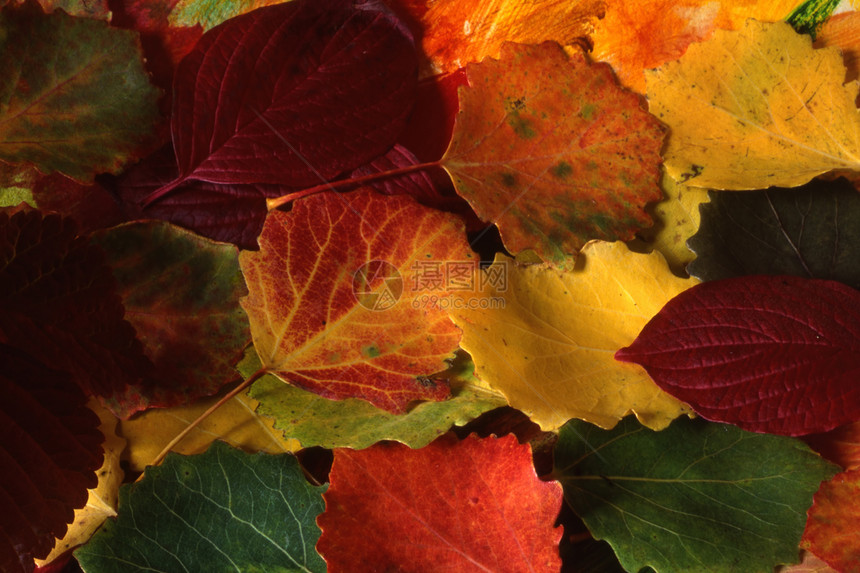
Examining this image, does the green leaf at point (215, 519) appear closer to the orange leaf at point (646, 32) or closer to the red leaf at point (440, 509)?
the red leaf at point (440, 509)

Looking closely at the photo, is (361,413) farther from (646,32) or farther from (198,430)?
(646,32)

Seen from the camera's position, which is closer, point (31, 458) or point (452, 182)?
point (31, 458)

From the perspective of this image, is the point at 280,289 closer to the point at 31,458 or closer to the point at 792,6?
the point at 31,458

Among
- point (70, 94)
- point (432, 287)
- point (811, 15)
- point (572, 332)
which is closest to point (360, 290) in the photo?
point (432, 287)

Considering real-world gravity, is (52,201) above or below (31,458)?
above

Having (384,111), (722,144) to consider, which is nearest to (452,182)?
(384,111)

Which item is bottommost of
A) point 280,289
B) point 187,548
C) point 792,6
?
point 187,548

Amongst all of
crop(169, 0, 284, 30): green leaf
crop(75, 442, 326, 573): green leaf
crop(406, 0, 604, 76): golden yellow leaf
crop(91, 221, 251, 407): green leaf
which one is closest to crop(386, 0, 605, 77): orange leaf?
crop(406, 0, 604, 76): golden yellow leaf
